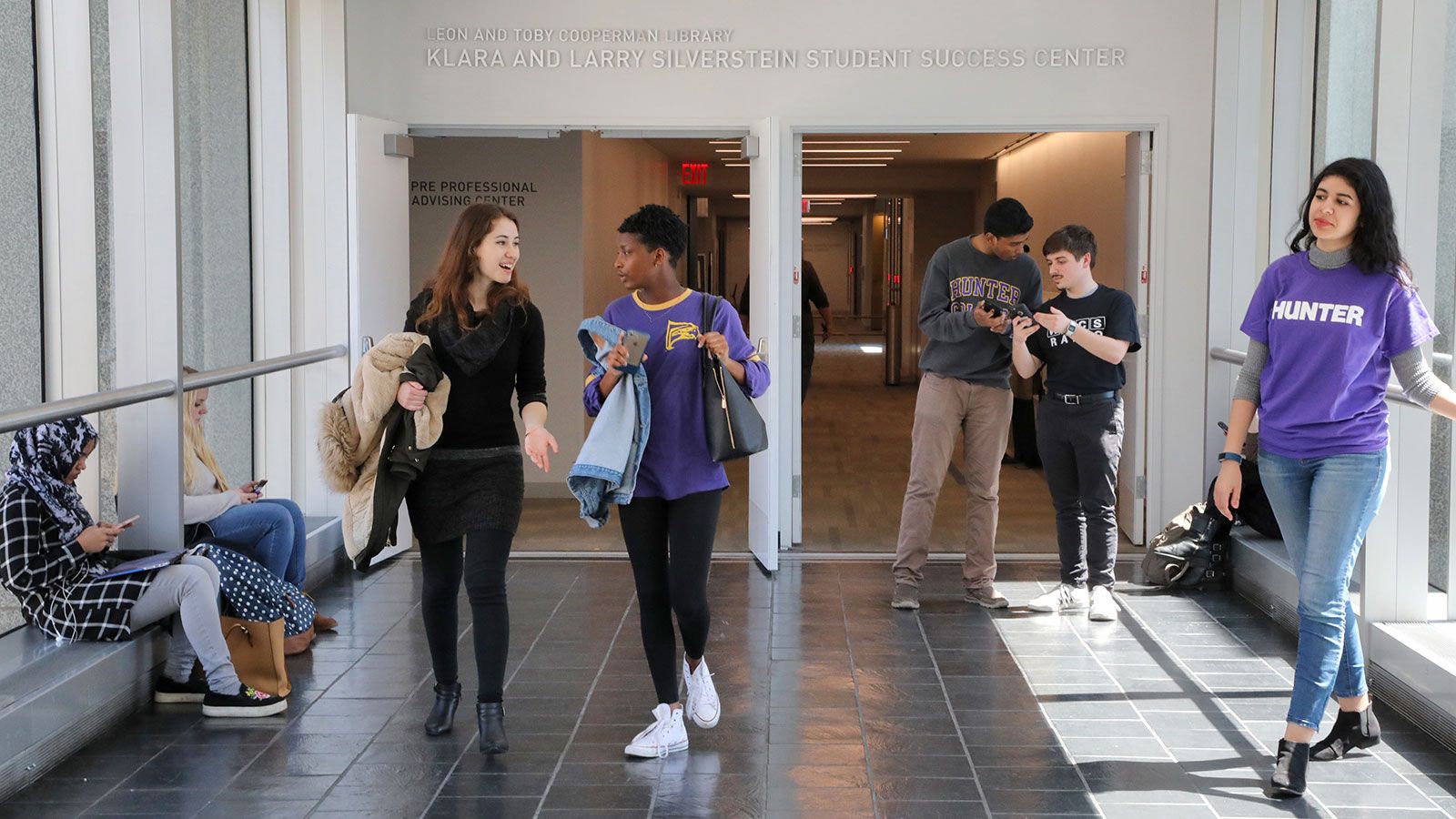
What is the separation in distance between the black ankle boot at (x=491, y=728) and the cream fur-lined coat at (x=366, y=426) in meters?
0.60

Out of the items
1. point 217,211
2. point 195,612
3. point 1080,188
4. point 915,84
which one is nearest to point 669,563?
point 195,612

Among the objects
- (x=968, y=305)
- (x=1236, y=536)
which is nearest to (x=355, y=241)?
(x=968, y=305)

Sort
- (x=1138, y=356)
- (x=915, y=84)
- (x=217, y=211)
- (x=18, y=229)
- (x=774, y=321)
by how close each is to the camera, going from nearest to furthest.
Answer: (x=18, y=229) → (x=217, y=211) → (x=774, y=321) → (x=915, y=84) → (x=1138, y=356)

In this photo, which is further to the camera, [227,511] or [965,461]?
[965,461]

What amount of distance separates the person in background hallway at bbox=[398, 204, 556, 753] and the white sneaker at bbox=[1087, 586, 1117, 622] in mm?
2794

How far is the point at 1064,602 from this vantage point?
6.37 m

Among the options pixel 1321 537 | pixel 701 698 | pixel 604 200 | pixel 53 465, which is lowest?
pixel 701 698

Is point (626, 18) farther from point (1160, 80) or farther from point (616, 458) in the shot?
point (616, 458)

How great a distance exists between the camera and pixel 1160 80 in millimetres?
7711

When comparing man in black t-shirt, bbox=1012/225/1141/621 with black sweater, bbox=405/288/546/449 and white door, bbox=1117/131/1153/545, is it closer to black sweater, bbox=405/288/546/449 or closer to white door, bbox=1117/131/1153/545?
white door, bbox=1117/131/1153/545

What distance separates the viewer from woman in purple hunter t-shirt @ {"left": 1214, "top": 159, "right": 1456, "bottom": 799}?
12.9 ft

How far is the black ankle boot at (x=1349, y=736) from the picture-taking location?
431cm

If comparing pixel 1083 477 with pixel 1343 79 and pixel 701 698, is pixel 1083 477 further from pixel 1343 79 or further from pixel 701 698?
pixel 1343 79

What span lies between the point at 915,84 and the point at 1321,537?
4.31 meters
